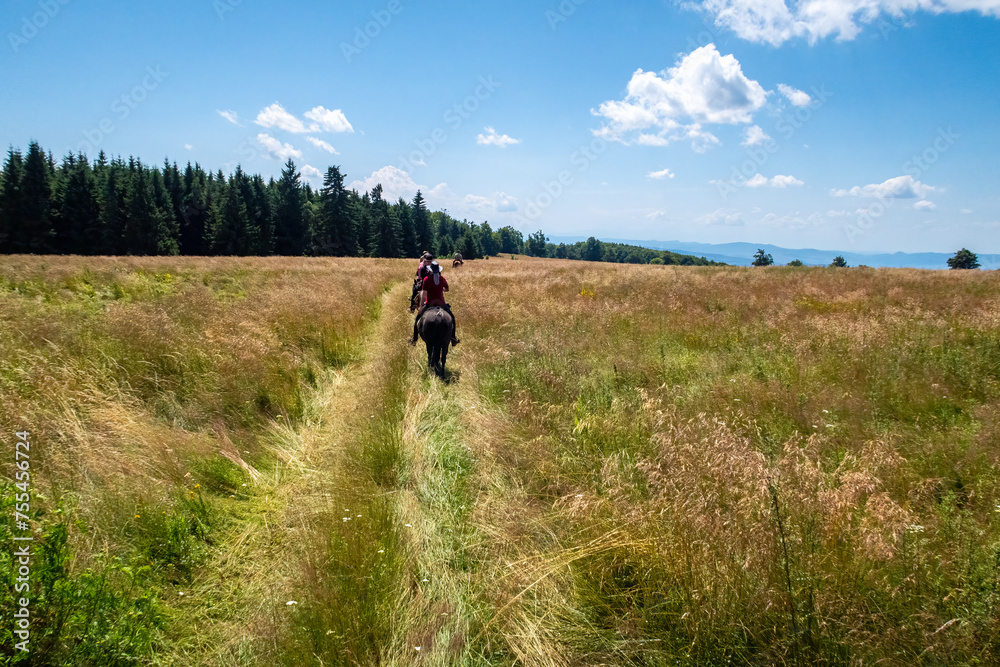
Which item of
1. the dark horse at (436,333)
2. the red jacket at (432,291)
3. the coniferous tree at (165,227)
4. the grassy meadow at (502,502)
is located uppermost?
the coniferous tree at (165,227)

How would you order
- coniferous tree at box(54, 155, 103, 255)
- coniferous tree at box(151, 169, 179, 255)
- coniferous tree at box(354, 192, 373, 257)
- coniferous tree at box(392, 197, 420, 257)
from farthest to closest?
coniferous tree at box(392, 197, 420, 257) < coniferous tree at box(354, 192, 373, 257) < coniferous tree at box(151, 169, 179, 255) < coniferous tree at box(54, 155, 103, 255)

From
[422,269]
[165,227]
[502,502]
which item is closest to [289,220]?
[165,227]

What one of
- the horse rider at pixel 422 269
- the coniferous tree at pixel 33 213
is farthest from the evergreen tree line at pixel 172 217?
the horse rider at pixel 422 269

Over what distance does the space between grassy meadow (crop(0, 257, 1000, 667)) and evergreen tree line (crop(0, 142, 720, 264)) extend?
5867 cm

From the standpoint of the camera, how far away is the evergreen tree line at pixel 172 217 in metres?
48.2

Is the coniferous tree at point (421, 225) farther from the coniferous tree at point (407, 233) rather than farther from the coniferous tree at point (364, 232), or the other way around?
the coniferous tree at point (364, 232)

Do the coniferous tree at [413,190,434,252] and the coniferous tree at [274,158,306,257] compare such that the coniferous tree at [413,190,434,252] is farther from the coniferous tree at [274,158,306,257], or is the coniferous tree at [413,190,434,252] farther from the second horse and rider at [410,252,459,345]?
the second horse and rider at [410,252,459,345]

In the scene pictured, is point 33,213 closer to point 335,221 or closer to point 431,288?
point 335,221

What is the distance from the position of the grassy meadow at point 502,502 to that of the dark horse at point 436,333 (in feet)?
1.92

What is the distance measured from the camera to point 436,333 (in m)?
7.97

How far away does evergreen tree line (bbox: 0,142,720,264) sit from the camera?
158ft

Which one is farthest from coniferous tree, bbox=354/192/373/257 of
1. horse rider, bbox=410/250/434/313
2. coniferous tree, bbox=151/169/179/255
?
horse rider, bbox=410/250/434/313

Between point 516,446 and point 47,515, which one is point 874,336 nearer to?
point 516,446

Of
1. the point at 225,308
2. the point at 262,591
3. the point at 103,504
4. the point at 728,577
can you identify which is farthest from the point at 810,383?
the point at 225,308
